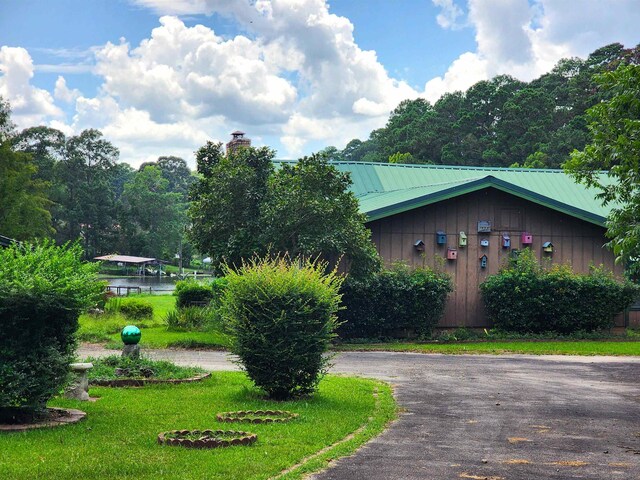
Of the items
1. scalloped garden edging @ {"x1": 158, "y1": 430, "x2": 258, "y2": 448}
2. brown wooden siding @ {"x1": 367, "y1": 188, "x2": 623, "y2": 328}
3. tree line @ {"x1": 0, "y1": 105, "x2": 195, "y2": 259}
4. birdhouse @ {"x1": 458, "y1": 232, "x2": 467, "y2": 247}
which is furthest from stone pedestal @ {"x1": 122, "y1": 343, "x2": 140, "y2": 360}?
tree line @ {"x1": 0, "y1": 105, "x2": 195, "y2": 259}

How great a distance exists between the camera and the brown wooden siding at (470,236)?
2678cm

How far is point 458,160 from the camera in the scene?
66.1 meters

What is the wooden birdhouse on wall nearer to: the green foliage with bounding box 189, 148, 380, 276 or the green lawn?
the green lawn

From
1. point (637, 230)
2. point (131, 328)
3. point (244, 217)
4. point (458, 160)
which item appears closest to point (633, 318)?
point (244, 217)

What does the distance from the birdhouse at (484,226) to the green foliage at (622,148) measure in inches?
465

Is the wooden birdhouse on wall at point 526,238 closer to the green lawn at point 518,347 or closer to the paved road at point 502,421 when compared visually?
the green lawn at point 518,347

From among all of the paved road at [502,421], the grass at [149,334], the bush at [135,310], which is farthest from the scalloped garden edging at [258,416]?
the bush at [135,310]

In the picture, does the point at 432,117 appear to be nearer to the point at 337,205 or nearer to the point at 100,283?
the point at 337,205

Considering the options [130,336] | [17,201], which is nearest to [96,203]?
[17,201]

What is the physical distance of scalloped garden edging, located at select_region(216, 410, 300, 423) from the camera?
11047 mm

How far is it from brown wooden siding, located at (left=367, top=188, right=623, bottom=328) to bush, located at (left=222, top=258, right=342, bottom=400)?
529 inches

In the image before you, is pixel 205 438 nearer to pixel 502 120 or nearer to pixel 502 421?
pixel 502 421

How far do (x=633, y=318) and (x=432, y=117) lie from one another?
41112 millimetres

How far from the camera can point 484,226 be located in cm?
2716
